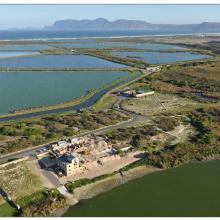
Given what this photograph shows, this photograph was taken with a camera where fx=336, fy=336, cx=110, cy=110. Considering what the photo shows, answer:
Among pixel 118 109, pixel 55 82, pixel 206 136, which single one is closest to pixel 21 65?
pixel 55 82

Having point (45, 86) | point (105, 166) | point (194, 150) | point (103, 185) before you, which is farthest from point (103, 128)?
point (45, 86)

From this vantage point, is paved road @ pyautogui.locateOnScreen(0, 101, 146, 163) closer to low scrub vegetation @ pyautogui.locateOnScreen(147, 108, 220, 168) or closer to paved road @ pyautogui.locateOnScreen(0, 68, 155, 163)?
paved road @ pyautogui.locateOnScreen(0, 68, 155, 163)

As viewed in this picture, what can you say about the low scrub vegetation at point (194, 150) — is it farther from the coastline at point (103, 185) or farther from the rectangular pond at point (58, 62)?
the rectangular pond at point (58, 62)

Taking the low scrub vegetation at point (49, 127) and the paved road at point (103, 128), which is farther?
the low scrub vegetation at point (49, 127)

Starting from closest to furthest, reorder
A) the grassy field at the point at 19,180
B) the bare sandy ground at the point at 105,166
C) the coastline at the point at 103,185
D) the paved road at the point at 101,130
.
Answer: the coastline at the point at 103,185
the grassy field at the point at 19,180
the bare sandy ground at the point at 105,166
the paved road at the point at 101,130

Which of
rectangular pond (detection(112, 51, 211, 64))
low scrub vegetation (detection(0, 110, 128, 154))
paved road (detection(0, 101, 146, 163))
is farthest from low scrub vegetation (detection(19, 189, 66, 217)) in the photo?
rectangular pond (detection(112, 51, 211, 64))

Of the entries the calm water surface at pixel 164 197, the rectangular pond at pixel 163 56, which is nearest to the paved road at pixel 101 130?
the calm water surface at pixel 164 197
